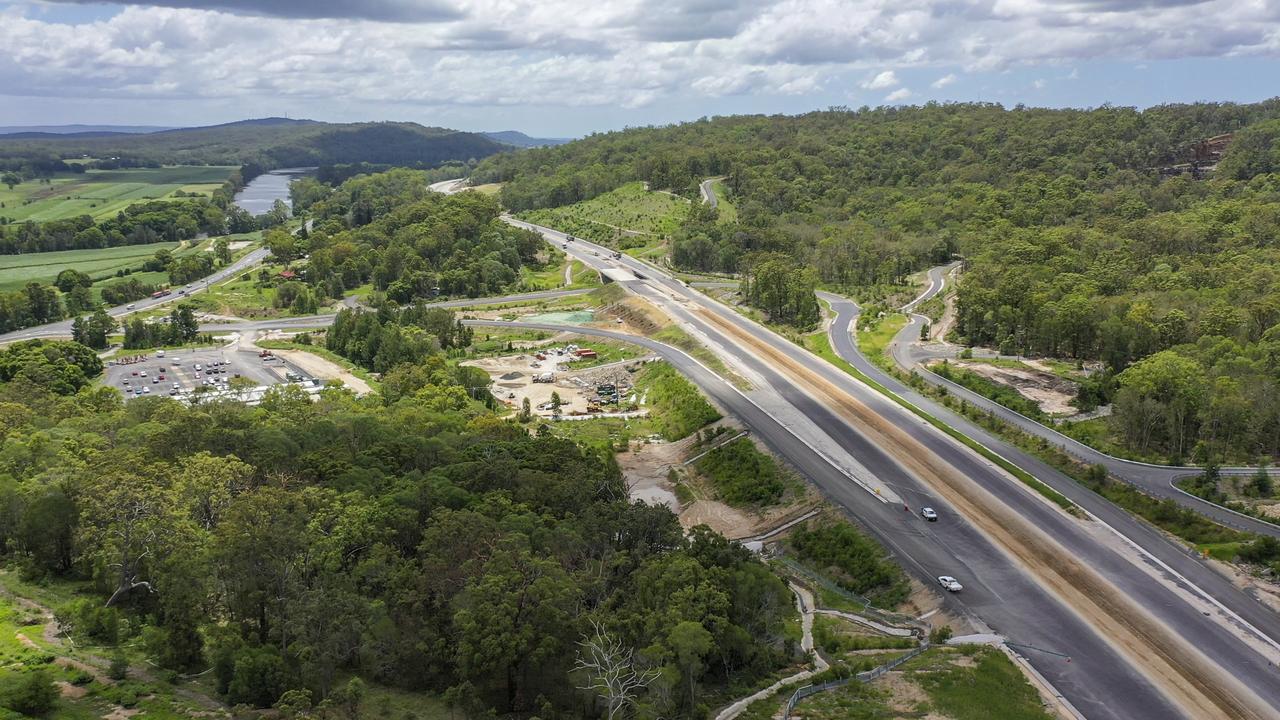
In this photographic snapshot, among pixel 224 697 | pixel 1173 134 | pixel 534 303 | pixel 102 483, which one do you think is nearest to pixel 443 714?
pixel 224 697

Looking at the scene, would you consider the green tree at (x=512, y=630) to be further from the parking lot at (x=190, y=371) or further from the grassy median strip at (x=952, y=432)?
the parking lot at (x=190, y=371)

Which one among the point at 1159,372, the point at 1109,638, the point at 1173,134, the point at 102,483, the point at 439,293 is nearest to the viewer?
the point at 1109,638

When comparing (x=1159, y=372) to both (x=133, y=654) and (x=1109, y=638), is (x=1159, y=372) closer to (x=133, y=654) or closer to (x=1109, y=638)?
(x=1109, y=638)

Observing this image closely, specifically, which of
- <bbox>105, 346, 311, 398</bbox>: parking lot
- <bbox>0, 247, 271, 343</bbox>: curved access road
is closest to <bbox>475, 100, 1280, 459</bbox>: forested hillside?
<bbox>105, 346, 311, 398</bbox>: parking lot

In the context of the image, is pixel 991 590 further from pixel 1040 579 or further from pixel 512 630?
pixel 512 630

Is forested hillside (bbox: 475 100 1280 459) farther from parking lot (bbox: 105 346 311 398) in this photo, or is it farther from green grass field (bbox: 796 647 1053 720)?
parking lot (bbox: 105 346 311 398)
